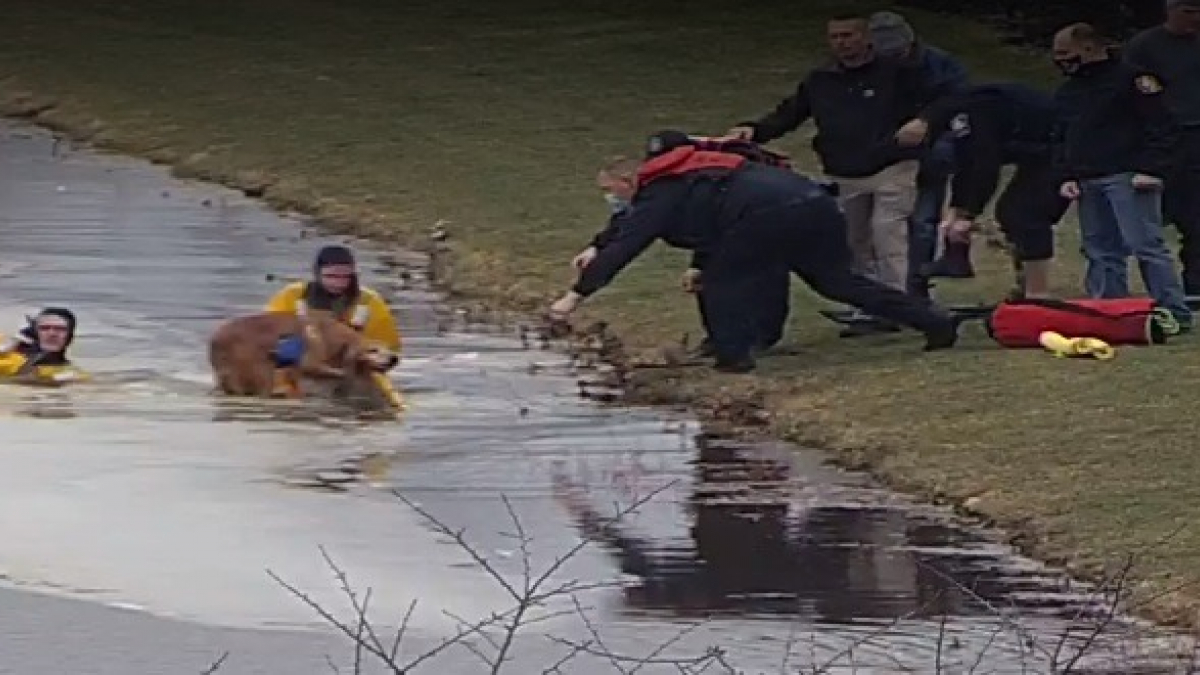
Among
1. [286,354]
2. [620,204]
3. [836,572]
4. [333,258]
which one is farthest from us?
→ [620,204]

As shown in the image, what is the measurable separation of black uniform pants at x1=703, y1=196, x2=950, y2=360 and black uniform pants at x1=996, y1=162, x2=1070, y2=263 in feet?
4.11

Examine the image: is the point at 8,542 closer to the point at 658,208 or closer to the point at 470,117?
the point at 658,208

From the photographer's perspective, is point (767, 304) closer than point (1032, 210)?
Yes

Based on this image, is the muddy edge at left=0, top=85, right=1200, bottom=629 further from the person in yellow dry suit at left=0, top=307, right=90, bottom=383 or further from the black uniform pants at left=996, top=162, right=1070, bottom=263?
the person in yellow dry suit at left=0, top=307, right=90, bottom=383

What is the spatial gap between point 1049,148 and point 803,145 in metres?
9.74

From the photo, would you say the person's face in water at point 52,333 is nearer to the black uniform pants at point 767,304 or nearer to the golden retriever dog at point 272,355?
the golden retriever dog at point 272,355

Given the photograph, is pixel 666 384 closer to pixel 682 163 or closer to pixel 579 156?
pixel 682 163

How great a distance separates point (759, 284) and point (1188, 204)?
8.13ft

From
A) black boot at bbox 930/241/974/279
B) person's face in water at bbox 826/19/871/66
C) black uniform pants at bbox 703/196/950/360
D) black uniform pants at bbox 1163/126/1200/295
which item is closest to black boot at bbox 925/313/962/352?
black uniform pants at bbox 703/196/950/360

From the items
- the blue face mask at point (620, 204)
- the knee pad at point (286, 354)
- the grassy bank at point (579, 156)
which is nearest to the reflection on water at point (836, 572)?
the grassy bank at point (579, 156)

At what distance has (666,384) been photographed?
44.5 feet

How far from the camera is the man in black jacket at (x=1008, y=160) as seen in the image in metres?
14.4

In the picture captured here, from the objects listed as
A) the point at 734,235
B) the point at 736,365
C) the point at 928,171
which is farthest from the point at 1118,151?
the point at 736,365

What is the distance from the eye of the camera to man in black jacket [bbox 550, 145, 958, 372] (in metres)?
13.5
